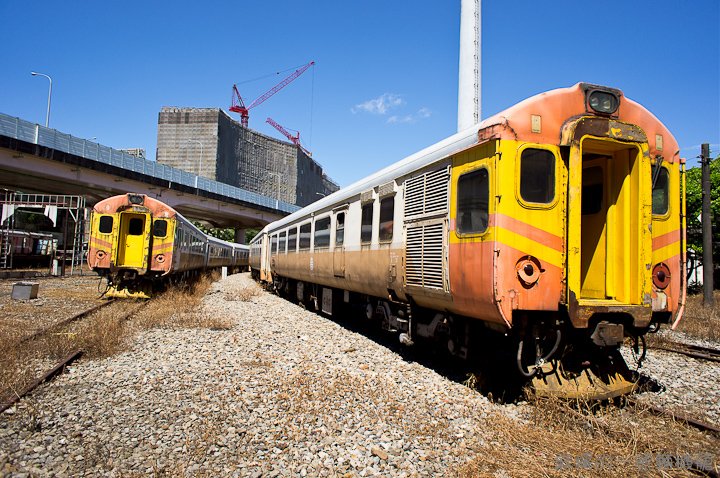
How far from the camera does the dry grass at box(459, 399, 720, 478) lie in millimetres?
3459

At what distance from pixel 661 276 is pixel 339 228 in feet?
19.9

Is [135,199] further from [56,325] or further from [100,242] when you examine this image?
[56,325]

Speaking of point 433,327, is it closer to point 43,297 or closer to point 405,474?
point 405,474

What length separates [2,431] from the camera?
13.1 feet

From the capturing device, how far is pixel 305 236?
1300 cm

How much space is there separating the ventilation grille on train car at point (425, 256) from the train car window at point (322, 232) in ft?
14.3

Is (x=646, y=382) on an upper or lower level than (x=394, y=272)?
lower

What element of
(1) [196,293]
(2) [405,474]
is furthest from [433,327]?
(1) [196,293]

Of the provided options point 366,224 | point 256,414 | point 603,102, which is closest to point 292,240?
point 366,224

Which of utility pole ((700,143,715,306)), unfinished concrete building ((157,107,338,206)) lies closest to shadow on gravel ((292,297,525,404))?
utility pole ((700,143,715,306))

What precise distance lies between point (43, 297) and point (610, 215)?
15.5 metres

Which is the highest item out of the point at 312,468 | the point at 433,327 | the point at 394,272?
the point at 394,272

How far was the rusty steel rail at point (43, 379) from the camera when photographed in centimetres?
462

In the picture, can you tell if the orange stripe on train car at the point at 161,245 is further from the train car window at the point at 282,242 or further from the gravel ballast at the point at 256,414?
the gravel ballast at the point at 256,414
